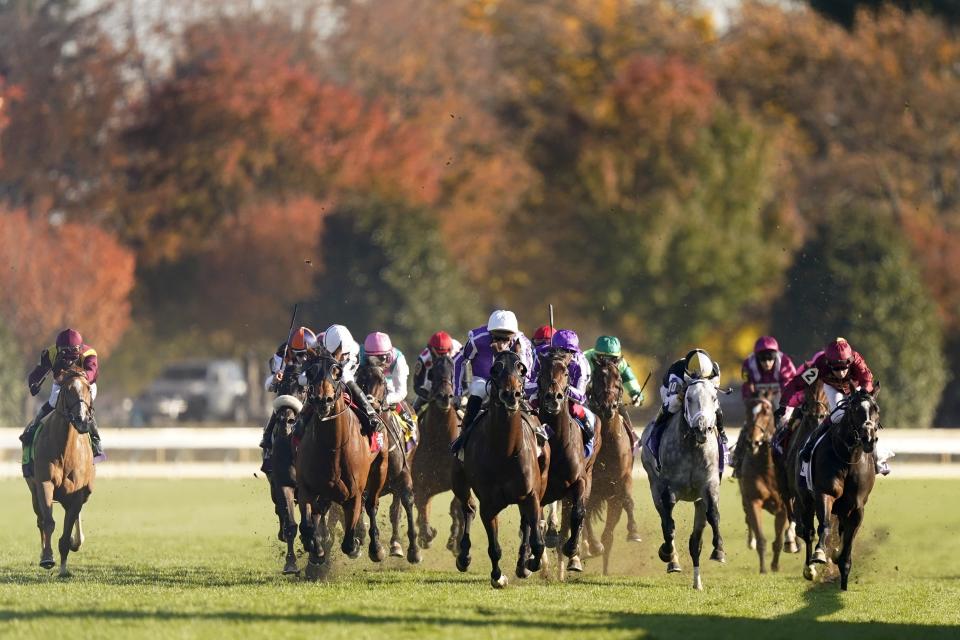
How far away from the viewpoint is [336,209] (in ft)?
155

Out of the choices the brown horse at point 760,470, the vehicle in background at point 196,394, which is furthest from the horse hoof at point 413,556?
the vehicle in background at point 196,394

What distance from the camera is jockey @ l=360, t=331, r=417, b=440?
17078 mm

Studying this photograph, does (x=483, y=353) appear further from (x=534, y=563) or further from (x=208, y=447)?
(x=208, y=447)

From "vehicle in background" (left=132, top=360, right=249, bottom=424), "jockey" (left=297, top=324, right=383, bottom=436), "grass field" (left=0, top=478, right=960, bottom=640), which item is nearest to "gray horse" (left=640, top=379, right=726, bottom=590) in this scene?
"grass field" (left=0, top=478, right=960, bottom=640)

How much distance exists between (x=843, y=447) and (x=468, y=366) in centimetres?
329

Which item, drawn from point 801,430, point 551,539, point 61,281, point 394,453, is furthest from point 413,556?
point 61,281

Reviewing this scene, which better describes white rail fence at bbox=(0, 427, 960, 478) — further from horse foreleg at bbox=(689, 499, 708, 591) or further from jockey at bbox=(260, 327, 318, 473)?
horse foreleg at bbox=(689, 499, 708, 591)

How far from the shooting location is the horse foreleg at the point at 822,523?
15.2 meters

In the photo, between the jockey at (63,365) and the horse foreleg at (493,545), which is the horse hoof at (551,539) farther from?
the jockey at (63,365)

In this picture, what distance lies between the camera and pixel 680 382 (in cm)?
1562

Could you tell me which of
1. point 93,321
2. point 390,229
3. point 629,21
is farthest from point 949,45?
point 93,321

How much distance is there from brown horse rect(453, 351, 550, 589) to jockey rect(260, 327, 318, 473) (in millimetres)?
1985

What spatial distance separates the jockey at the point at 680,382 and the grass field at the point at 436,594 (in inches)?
47.4

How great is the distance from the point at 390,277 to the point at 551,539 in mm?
29110
